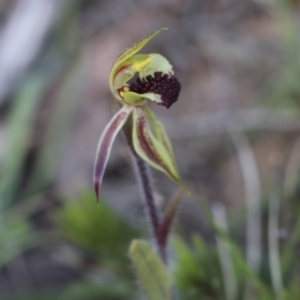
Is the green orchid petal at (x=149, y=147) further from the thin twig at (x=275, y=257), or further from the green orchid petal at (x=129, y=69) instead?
the thin twig at (x=275, y=257)

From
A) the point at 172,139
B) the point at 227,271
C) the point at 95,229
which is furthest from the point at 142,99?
the point at 172,139

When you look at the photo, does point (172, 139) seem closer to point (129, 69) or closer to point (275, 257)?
point (275, 257)

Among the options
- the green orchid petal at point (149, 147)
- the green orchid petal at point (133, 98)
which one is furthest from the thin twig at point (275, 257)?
the green orchid petal at point (133, 98)

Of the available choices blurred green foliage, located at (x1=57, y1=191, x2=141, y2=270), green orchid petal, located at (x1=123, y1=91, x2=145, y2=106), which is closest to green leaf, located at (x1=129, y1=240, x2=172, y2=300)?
green orchid petal, located at (x1=123, y1=91, x2=145, y2=106)

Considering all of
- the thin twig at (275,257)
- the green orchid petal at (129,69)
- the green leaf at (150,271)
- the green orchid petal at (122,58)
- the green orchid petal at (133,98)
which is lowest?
the thin twig at (275,257)

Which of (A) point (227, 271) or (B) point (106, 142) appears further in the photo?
(A) point (227, 271)

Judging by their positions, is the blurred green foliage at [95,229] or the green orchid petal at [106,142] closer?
the green orchid petal at [106,142]

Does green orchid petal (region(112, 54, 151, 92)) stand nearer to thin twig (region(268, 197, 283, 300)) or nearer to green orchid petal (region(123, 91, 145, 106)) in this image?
green orchid petal (region(123, 91, 145, 106))

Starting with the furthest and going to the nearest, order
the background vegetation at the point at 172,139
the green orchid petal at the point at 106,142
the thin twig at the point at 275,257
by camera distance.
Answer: the background vegetation at the point at 172,139 → the thin twig at the point at 275,257 → the green orchid petal at the point at 106,142
